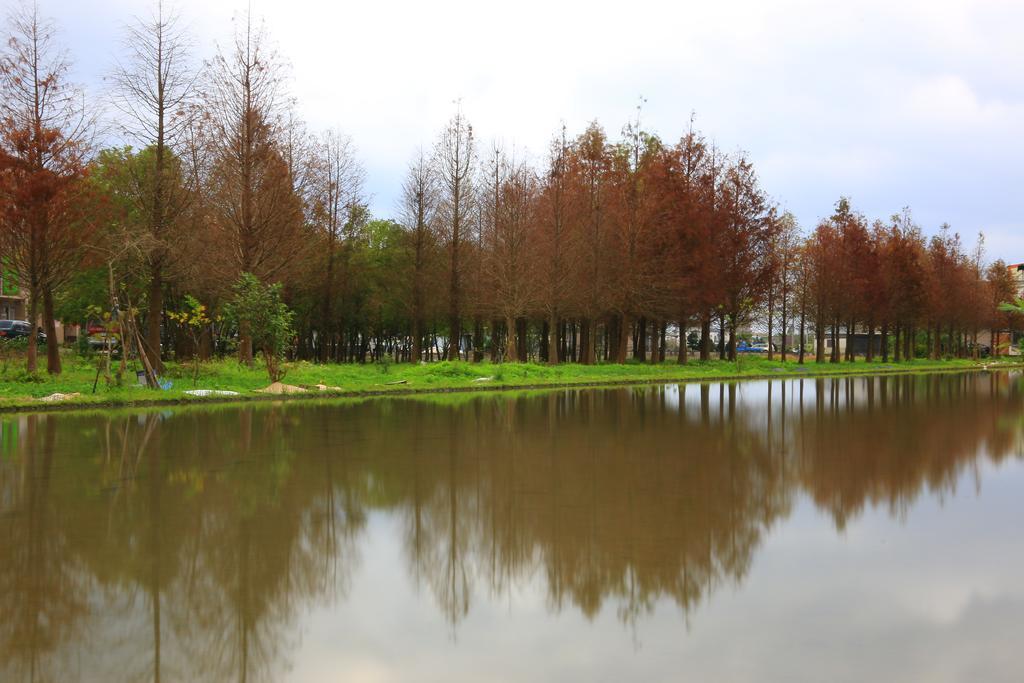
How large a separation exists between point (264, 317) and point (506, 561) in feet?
→ 69.6

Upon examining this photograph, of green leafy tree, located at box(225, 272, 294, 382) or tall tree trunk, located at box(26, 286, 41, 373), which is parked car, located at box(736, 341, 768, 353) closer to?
green leafy tree, located at box(225, 272, 294, 382)

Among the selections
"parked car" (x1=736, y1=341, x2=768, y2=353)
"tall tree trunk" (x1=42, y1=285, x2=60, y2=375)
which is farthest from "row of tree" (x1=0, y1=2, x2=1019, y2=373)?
"parked car" (x1=736, y1=341, x2=768, y2=353)

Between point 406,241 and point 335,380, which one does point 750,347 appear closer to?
point 406,241

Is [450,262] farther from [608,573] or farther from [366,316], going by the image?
[608,573]

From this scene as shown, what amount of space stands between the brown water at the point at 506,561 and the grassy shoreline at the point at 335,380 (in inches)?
296

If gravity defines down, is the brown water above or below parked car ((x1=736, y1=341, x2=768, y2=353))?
below

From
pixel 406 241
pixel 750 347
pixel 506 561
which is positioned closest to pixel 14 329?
pixel 406 241

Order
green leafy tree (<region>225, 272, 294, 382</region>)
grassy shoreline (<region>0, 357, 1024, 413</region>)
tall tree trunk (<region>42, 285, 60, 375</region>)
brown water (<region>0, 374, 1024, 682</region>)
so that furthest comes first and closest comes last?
tall tree trunk (<region>42, 285, 60, 375</region>) → green leafy tree (<region>225, 272, 294, 382</region>) → grassy shoreline (<region>0, 357, 1024, 413</region>) → brown water (<region>0, 374, 1024, 682</region>)

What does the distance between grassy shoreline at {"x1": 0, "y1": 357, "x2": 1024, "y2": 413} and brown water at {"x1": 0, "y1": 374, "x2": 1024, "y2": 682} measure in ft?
24.7

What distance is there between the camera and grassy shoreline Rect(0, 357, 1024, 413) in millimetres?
22688

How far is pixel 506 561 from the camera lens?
7.47 meters

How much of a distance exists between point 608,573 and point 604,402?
1882 cm

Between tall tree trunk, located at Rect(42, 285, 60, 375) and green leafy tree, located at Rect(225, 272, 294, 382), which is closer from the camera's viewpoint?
green leafy tree, located at Rect(225, 272, 294, 382)

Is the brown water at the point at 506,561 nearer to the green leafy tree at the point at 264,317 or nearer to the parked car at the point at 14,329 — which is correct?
the green leafy tree at the point at 264,317
